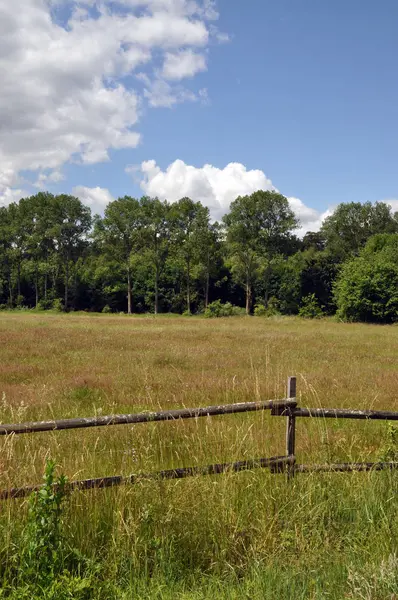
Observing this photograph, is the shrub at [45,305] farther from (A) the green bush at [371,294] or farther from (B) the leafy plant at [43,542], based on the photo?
(B) the leafy plant at [43,542]

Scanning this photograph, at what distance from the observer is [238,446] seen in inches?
199

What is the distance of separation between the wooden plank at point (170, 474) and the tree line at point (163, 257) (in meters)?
49.2

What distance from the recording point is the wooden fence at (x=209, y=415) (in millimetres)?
4124

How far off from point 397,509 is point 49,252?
231ft

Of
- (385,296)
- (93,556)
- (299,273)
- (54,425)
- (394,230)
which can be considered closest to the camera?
(93,556)

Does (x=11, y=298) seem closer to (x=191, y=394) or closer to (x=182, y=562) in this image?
(x=191, y=394)

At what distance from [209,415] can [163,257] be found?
61.2 metres

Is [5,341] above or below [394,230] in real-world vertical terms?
below

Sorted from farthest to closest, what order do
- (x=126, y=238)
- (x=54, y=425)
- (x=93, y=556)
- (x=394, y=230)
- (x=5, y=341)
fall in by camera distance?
(x=394, y=230)
(x=126, y=238)
(x=5, y=341)
(x=54, y=425)
(x=93, y=556)

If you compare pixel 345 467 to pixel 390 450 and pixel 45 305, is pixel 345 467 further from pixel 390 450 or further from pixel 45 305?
pixel 45 305

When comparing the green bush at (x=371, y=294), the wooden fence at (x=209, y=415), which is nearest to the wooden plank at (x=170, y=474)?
the wooden fence at (x=209, y=415)

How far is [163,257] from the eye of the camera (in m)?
65.4

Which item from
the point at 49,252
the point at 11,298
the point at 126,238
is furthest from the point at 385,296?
the point at 11,298

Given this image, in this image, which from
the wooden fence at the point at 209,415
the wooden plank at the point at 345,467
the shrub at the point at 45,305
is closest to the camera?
the wooden fence at the point at 209,415
